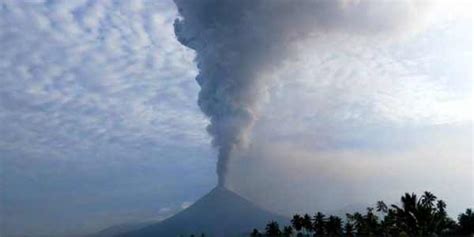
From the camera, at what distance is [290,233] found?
159500 mm

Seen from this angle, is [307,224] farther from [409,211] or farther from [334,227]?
[409,211]

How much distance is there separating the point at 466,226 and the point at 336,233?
133ft

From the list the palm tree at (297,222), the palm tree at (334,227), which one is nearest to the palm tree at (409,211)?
the palm tree at (334,227)

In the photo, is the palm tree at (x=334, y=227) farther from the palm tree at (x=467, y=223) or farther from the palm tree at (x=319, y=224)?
the palm tree at (x=467, y=223)

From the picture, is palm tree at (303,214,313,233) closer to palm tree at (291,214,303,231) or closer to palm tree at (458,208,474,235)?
palm tree at (291,214,303,231)

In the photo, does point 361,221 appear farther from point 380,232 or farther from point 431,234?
point 431,234

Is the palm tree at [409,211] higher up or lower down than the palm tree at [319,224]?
lower down

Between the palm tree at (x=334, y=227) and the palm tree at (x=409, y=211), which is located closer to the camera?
the palm tree at (x=409, y=211)

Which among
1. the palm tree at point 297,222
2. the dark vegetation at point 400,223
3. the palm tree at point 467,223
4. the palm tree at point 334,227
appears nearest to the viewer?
the dark vegetation at point 400,223

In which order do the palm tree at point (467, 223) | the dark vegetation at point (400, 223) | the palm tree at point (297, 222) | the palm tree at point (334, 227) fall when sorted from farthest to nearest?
the palm tree at point (297, 222), the palm tree at point (334, 227), the palm tree at point (467, 223), the dark vegetation at point (400, 223)

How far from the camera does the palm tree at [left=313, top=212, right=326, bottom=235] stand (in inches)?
5782

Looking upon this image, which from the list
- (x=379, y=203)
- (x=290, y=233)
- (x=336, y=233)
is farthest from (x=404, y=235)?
(x=290, y=233)

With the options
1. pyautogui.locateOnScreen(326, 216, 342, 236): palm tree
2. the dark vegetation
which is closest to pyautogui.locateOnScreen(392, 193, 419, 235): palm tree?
the dark vegetation

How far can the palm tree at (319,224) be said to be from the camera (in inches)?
5782
